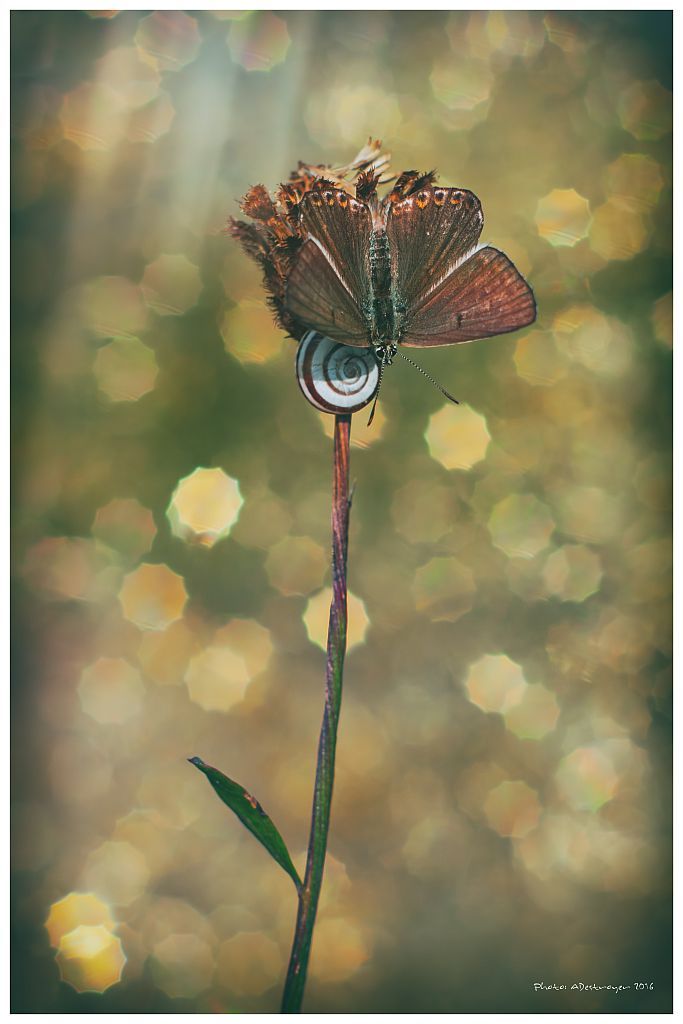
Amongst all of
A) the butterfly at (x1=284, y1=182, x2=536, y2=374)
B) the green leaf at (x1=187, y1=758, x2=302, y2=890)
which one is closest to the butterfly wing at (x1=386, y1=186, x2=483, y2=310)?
the butterfly at (x1=284, y1=182, x2=536, y2=374)

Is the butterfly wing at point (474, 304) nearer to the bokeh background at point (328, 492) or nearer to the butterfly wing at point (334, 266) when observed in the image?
the butterfly wing at point (334, 266)

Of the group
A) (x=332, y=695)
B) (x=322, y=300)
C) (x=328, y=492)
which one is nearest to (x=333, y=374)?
(x=322, y=300)

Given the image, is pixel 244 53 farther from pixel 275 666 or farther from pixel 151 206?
pixel 275 666

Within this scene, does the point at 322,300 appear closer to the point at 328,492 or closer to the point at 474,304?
the point at 474,304

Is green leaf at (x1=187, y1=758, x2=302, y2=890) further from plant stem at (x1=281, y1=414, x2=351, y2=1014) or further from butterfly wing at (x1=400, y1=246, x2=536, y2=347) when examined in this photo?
butterfly wing at (x1=400, y1=246, x2=536, y2=347)

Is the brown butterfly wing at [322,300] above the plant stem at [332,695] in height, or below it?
above

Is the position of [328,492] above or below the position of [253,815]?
above

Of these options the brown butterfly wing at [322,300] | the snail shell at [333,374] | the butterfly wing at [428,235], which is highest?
the butterfly wing at [428,235]

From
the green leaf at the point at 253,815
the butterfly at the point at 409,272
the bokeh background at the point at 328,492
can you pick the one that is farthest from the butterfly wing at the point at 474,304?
the bokeh background at the point at 328,492
